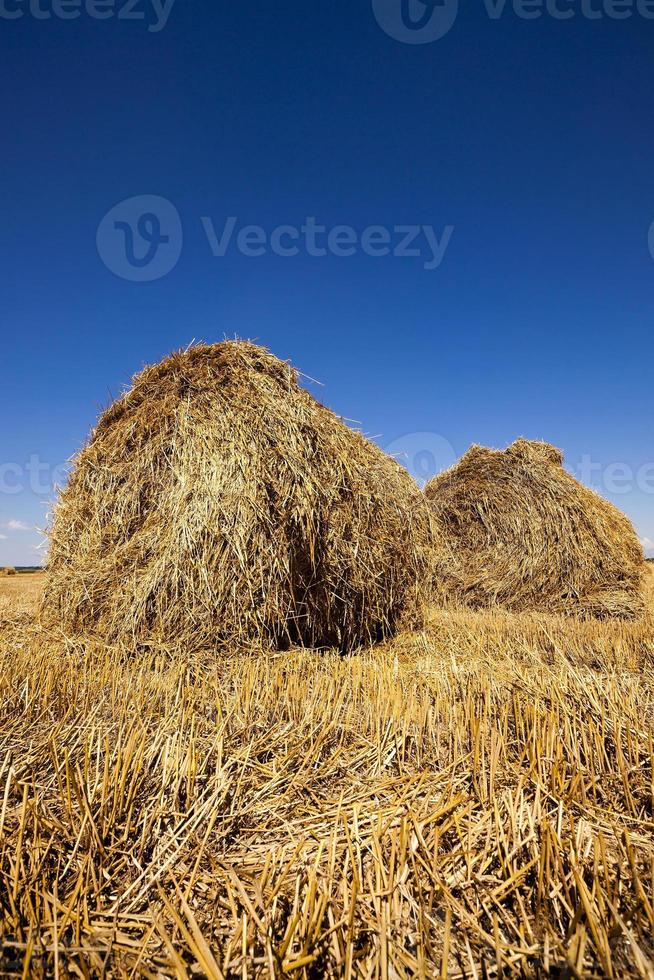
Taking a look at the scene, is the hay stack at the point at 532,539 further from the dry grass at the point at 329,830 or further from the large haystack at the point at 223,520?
the dry grass at the point at 329,830

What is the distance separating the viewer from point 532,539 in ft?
26.4

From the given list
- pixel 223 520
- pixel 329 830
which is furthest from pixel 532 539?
pixel 329 830

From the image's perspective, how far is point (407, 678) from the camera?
3.07 m

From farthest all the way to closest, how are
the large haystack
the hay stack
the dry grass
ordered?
the hay stack → the large haystack → the dry grass

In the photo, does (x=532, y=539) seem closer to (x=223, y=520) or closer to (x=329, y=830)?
(x=223, y=520)

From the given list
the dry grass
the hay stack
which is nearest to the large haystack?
the dry grass

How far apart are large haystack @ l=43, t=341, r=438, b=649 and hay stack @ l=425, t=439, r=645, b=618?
10.8 feet

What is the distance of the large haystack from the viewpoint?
3.89 metres

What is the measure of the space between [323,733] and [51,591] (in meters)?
3.29

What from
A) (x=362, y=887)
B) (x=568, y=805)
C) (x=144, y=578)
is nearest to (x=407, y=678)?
(x=568, y=805)

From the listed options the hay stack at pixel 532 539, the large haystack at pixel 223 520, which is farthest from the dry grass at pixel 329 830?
the hay stack at pixel 532 539

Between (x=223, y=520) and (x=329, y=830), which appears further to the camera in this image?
(x=223, y=520)

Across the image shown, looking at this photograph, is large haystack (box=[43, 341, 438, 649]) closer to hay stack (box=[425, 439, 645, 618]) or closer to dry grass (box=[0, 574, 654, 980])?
dry grass (box=[0, 574, 654, 980])

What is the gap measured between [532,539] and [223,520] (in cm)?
557
